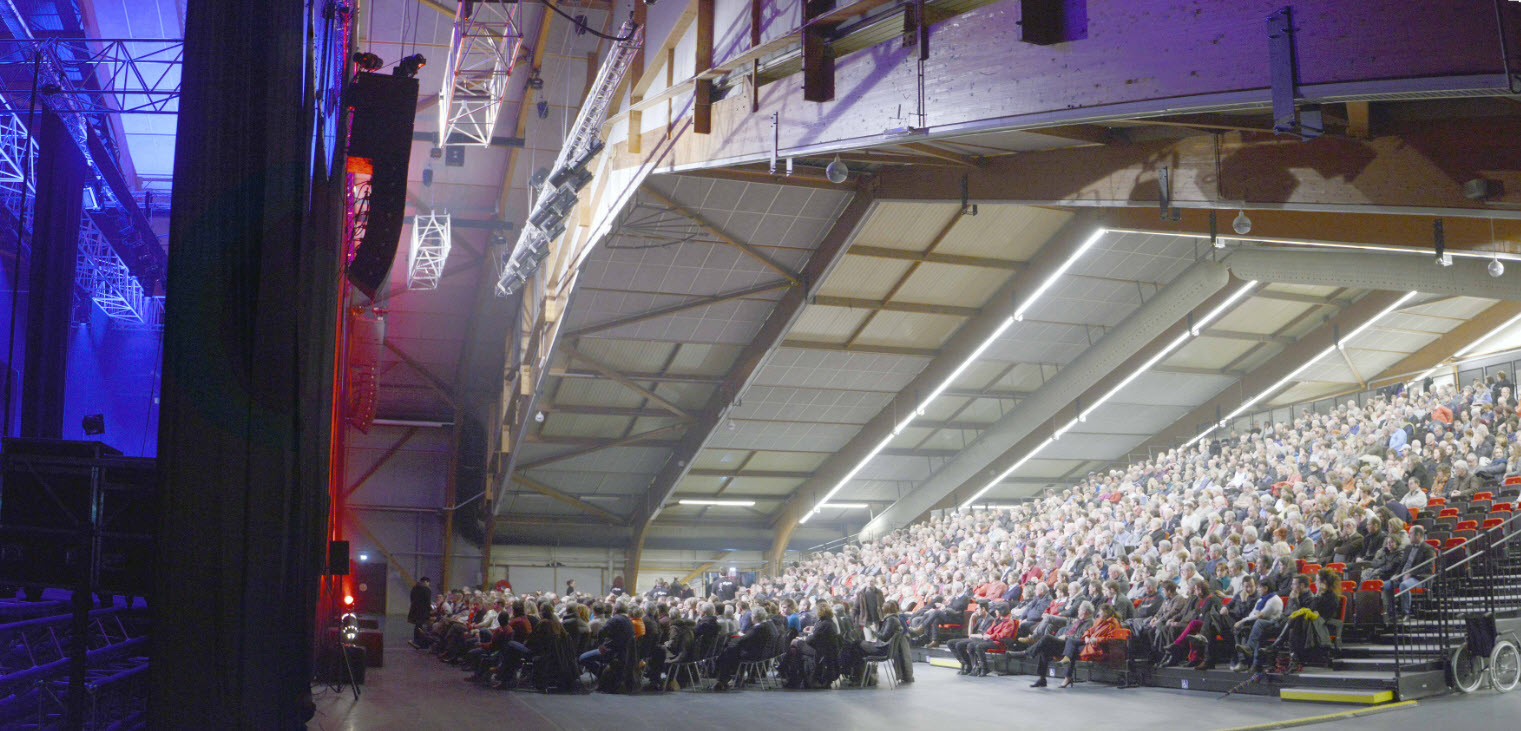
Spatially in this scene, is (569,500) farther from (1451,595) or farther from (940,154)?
(1451,595)

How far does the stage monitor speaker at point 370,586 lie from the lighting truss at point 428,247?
9488mm

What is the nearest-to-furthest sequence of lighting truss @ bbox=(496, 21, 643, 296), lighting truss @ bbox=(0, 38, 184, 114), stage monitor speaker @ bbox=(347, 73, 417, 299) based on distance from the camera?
stage monitor speaker @ bbox=(347, 73, 417, 299) → lighting truss @ bbox=(0, 38, 184, 114) → lighting truss @ bbox=(496, 21, 643, 296)

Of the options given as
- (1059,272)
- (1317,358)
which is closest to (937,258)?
(1059,272)

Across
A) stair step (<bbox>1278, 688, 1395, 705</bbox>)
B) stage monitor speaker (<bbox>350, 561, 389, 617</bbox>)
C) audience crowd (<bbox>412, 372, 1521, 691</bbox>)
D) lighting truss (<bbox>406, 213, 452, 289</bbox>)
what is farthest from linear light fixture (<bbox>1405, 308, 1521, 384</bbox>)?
stage monitor speaker (<bbox>350, 561, 389, 617</bbox>)

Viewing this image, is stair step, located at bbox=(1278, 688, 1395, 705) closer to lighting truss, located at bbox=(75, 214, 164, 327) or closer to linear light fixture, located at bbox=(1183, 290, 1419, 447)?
linear light fixture, located at bbox=(1183, 290, 1419, 447)

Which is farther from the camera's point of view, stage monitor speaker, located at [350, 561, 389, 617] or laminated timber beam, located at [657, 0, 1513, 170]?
stage monitor speaker, located at [350, 561, 389, 617]

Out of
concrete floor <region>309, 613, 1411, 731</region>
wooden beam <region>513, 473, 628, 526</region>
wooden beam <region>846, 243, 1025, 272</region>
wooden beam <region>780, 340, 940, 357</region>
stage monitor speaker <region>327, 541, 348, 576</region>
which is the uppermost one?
wooden beam <region>846, 243, 1025, 272</region>

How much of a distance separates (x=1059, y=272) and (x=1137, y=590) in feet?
16.4

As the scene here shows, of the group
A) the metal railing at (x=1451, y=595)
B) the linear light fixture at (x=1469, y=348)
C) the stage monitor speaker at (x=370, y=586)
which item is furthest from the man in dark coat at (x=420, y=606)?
the linear light fixture at (x=1469, y=348)

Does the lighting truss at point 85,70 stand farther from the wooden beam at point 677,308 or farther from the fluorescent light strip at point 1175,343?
the fluorescent light strip at point 1175,343

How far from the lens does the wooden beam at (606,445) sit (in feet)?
70.3

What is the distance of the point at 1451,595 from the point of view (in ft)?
38.4

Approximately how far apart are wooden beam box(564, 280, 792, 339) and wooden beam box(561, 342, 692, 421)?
0.55m

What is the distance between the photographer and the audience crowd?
38.5 feet
